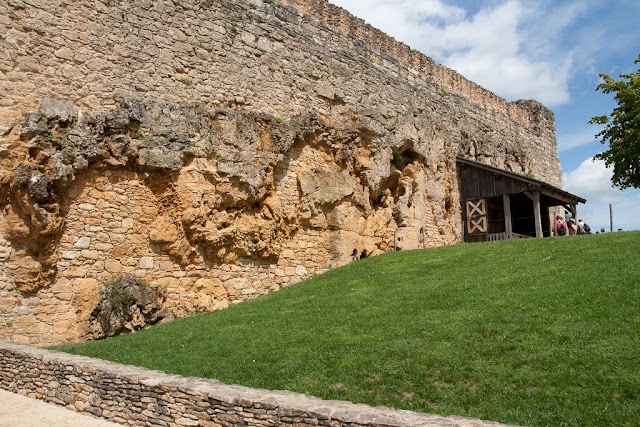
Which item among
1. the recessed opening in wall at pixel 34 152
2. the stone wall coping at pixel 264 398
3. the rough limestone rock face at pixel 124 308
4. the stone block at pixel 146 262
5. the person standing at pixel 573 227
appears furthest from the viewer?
the person standing at pixel 573 227

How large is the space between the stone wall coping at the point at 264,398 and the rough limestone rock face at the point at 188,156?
272 cm

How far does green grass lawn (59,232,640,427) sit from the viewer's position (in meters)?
5.13

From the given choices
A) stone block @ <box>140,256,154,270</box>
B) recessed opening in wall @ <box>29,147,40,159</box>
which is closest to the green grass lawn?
stone block @ <box>140,256,154,270</box>

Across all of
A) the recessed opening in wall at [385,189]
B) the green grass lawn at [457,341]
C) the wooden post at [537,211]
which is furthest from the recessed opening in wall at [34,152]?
the wooden post at [537,211]

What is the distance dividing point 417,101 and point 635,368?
1296 cm

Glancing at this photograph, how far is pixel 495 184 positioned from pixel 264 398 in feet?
48.0

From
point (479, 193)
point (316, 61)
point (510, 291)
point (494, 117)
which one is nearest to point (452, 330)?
point (510, 291)

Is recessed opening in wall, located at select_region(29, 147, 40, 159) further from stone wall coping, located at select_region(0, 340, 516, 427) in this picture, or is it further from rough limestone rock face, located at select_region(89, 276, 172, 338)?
stone wall coping, located at select_region(0, 340, 516, 427)

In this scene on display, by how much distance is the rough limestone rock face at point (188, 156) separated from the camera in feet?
30.4

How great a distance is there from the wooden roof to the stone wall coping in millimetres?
13890

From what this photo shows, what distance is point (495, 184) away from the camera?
1783 centimetres

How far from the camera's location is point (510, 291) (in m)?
7.98

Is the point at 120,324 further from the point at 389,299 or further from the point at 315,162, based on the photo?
the point at 315,162

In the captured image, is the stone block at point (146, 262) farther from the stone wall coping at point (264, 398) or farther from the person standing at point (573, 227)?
the person standing at point (573, 227)
